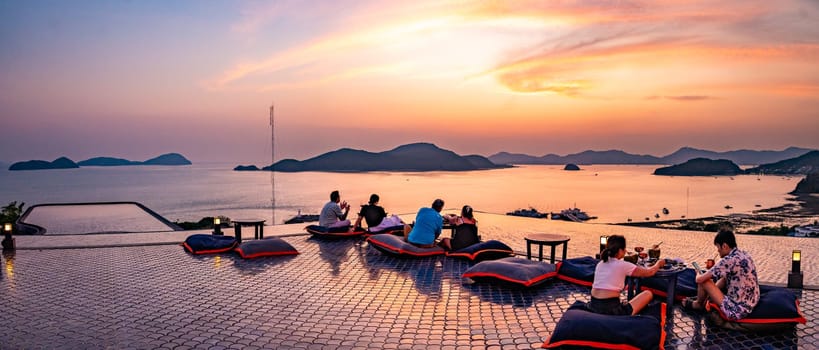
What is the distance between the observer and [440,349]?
4.14 m

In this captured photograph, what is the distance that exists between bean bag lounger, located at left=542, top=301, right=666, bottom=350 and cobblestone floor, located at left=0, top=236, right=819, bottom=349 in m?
0.30

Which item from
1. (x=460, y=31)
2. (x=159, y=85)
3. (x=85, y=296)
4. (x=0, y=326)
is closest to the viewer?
(x=0, y=326)

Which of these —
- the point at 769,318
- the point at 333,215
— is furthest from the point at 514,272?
the point at 333,215

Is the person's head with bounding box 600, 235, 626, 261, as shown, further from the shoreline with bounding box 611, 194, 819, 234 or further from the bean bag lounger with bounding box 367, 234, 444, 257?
the shoreline with bounding box 611, 194, 819, 234

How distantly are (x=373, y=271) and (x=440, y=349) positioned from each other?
3.03 meters

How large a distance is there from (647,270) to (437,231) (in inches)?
164

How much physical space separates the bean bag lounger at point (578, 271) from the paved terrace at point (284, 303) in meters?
0.21

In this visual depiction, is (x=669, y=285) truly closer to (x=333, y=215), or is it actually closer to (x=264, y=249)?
(x=264, y=249)

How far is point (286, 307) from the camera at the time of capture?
17.5 feet

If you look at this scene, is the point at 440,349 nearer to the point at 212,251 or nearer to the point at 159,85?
the point at 212,251

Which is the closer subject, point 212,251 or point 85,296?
point 85,296

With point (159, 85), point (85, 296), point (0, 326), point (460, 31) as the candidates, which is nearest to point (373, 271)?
point (85, 296)

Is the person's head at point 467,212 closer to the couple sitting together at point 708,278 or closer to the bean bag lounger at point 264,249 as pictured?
the bean bag lounger at point 264,249

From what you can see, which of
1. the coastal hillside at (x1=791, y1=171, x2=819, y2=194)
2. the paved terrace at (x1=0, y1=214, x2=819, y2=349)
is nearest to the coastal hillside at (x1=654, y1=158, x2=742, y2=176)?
the coastal hillside at (x1=791, y1=171, x2=819, y2=194)
